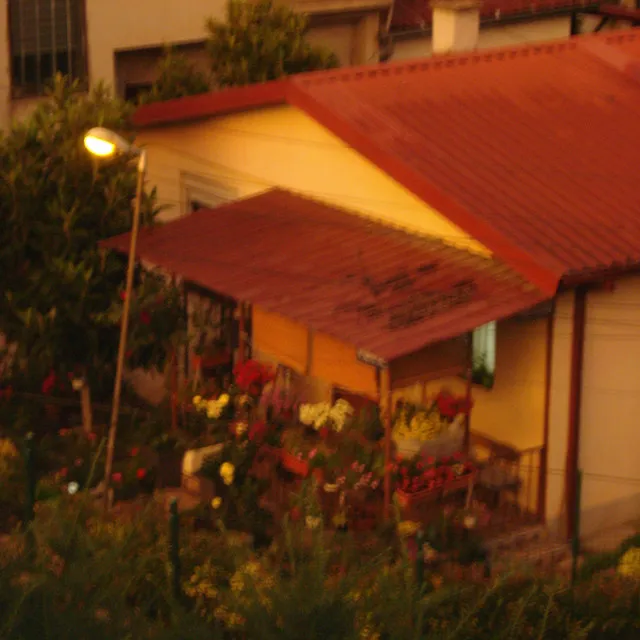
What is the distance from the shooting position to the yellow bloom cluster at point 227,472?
38.0 feet

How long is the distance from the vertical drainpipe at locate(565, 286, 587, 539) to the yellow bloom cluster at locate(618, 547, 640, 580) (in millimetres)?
702

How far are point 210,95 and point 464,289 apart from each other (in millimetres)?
4719

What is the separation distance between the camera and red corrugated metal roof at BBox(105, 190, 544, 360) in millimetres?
10352

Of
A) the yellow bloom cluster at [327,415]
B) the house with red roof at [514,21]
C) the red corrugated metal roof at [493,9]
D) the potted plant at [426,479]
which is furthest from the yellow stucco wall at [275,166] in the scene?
the red corrugated metal roof at [493,9]

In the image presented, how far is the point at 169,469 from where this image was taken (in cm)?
1315

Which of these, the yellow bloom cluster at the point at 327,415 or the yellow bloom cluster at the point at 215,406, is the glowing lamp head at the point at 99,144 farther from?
the yellow bloom cluster at the point at 327,415

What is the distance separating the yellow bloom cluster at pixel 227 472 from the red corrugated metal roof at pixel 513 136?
294cm

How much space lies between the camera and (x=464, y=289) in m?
10.7

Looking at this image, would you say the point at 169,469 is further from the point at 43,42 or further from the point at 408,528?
the point at 43,42

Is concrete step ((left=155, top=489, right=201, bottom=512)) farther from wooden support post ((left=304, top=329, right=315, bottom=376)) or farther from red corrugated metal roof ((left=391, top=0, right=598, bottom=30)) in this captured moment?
red corrugated metal roof ((left=391, top=0, right=598, bottom=30))

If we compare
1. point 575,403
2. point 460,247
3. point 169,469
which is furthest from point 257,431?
point 575,403

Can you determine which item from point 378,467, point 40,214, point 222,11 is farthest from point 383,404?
point 222,11

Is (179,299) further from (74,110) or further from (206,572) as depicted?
(206,572)

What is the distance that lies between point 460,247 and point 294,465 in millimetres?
2452
